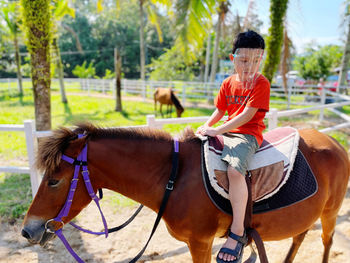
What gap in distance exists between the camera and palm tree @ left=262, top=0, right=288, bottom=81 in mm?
7672

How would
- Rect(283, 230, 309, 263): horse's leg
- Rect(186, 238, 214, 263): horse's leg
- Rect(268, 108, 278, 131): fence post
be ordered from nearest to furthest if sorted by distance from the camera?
Rect(186, 238, 214, 263): horse's leg < Rect(283, 230, 309, 263): horse's leg < Rect(268, 108, 278, 131): fence post

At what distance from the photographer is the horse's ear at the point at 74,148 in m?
1.67

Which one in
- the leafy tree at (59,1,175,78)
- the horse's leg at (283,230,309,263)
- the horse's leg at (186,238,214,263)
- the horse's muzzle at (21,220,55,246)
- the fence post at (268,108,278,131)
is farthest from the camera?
the leafy tree at (59,1,175,78)

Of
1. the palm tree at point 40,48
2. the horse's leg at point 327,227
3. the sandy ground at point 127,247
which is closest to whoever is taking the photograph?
the horse's leg at point 327,227

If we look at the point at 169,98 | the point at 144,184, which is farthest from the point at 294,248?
the point at 169,98

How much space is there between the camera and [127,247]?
3131 millimetres

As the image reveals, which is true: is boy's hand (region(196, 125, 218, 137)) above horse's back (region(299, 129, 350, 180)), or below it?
above

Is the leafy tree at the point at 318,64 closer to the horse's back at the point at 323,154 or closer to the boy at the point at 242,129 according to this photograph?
the horse's back at the point at 323,154

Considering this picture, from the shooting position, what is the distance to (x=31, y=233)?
1609mm

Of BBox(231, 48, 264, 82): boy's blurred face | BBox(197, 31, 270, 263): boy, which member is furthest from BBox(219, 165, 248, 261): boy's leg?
BBox(231, 48, 264, 82): boy's blurred face

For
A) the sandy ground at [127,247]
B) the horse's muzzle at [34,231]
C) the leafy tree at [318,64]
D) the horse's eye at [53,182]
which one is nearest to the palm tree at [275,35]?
the sandy ground at [127,247]

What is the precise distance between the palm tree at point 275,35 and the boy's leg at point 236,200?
296 inches

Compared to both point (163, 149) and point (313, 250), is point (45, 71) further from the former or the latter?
point (313, 250)

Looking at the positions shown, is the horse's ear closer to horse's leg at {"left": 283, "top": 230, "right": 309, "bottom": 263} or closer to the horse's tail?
horse's leg at {"left": 283, "top": 230, "right": 309, "bottom": 263}
